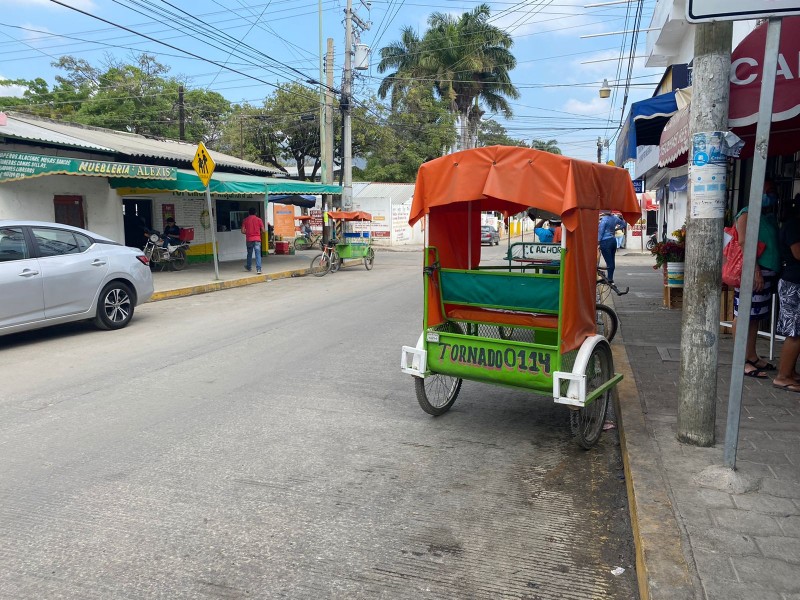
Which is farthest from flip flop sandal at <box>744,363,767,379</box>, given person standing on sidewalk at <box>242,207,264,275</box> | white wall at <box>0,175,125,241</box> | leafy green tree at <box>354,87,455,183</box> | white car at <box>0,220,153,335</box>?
leafy green tree at <box>354,87,455,183</box>

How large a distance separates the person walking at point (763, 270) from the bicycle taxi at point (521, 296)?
1.24 meters

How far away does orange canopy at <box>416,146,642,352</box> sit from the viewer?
4.64 metres

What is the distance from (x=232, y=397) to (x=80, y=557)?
9.58ft

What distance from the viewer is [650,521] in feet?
11.6

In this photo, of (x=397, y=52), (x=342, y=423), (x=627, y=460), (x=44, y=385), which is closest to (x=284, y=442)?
(x=342, y=423)

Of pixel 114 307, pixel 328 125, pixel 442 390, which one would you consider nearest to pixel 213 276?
pixel 114 307

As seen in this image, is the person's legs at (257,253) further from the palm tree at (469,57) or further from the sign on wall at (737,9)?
the palm tree at (469,57)

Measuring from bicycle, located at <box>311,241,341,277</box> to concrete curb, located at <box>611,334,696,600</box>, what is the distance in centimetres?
1582

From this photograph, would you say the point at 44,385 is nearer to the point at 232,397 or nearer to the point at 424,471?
the point at 232,397

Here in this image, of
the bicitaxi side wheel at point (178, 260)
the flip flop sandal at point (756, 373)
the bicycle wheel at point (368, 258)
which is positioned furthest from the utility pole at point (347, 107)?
the flip flop sandal at point (756, 373)

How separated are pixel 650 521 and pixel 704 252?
5.93 ft

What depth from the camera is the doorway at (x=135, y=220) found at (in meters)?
19.2

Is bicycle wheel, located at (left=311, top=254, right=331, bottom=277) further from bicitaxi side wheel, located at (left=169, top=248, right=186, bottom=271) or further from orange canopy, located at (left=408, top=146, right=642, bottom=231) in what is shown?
orange canopy, located at (left=408, top=146, right=642, bottom=231)

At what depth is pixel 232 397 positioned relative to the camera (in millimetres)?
6285
